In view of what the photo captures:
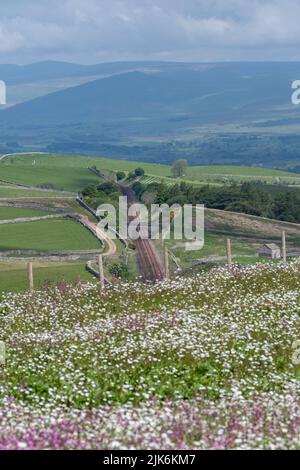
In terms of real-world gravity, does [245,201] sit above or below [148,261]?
above

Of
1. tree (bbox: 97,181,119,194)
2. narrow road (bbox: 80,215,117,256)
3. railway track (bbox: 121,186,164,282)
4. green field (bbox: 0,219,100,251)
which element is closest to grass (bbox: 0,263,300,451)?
railway track (bbox: 121,186,164,282)

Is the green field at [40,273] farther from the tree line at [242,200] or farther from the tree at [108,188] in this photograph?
the tree at [108,188]

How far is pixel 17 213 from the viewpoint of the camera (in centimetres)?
8762

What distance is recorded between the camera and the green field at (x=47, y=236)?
214ft

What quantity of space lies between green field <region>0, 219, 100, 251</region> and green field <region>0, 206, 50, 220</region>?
3.80 metres

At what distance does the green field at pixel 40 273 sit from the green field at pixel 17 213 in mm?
28289

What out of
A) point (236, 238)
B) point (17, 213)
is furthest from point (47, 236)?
point (236, 238)

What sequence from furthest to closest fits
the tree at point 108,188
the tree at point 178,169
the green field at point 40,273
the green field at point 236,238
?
1. the tree at point 178,169
2. the tree at point 108,188
3. the green field at point 236,238
4. the green field at point 40,273

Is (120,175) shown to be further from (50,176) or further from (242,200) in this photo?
(242,200)

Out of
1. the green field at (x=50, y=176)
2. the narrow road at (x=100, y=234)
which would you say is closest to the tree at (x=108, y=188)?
the green field at (x=50, y=176)

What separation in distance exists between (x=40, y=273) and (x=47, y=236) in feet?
79.2

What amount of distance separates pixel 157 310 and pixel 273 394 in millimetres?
6721

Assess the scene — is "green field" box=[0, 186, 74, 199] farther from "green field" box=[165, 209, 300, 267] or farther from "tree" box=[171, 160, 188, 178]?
"tree" box=[171, 160, 188, 178]
